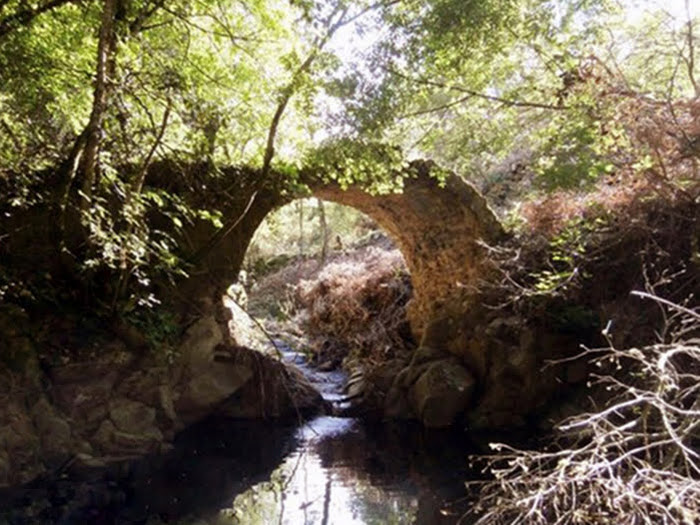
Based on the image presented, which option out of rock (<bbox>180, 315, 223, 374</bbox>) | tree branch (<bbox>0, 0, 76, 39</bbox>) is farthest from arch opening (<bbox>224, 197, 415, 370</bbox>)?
tree branch (<bbox>0, 0, 76, 39</bbox>)

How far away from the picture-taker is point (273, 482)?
613 centimetres

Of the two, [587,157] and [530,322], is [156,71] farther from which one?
[530,322]

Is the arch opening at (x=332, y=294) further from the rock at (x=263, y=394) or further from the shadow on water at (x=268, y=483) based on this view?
the shadow on water at (x=268, y=483)

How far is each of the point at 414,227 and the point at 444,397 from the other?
304cm

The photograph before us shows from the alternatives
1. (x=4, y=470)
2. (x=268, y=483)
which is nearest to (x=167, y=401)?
(x=268, y=483)

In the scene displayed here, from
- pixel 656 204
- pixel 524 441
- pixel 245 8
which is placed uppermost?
pixel 245 8

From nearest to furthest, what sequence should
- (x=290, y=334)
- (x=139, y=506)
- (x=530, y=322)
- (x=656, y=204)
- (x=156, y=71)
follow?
(x=156, y=71) → (x=139, y=506) → (x=656, y=204) → (x=530, y=322) → (x=290, y=334)

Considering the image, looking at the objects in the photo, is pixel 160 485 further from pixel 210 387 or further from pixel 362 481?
pixel 362 481

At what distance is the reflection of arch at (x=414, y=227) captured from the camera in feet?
25.2

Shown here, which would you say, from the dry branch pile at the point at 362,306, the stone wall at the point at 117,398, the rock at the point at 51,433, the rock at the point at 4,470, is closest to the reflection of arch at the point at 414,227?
the dry branch pile at the point at 362,306

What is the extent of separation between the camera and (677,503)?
160 centimetres

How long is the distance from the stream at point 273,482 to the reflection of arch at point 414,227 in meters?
2.17

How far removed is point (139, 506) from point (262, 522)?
4.12 ft

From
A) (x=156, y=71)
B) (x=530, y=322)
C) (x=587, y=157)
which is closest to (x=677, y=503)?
(x=156, y=71)
